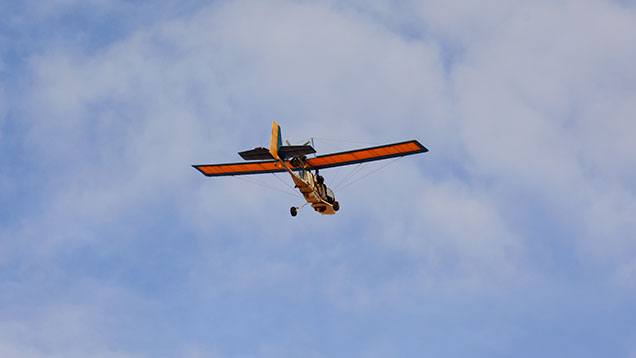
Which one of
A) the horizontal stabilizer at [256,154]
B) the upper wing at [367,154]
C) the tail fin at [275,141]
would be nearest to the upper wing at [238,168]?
the upper wing at [367,154]

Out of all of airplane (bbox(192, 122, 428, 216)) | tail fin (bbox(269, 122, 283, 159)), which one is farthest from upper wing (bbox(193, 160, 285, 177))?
tail fin (bbox(269, 122, 283, 159))

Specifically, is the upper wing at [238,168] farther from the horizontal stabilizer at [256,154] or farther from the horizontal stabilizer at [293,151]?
the horizontal stabilizer at [256,154]

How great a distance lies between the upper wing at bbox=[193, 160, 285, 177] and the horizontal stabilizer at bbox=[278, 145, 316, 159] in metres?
5.23

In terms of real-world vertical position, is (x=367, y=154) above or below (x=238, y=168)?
below

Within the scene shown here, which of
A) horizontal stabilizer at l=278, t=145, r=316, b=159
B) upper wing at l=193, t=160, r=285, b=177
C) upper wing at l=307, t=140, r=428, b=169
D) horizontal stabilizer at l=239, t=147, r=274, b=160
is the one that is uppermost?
upper wing at l=193, t=160, r=285, b=177

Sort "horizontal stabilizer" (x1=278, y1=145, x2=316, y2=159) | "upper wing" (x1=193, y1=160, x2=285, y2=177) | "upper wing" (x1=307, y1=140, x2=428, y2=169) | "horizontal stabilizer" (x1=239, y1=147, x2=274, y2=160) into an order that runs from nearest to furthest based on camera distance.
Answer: "horizontal stabilizer" (x1=239, y1=147, x2=274, y2=160) → "horizontal stabilizer" (x1=278, y1=145, x2=316, y2=159) → "upper wing" (x1=307, y1=140, x2=428, y2=169) → "upper wing" (x1=193, y1=160, x2=285, y2=177)

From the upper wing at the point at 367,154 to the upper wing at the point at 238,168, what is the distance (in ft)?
8.06

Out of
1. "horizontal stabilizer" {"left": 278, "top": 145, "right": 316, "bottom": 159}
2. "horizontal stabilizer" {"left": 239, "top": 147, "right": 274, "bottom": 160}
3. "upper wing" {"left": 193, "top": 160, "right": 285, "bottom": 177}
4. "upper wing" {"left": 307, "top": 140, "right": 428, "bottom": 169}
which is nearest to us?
"horizontal stabilizer" {"left": 239, "top": 147, "right": 274, "bottom": 160}

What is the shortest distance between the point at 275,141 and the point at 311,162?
180 inches

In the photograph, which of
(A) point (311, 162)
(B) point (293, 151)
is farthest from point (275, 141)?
(A) point (311, 162)

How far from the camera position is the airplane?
37.8 m

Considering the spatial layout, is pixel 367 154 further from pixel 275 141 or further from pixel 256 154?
pixel 256 154

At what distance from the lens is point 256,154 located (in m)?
36.2

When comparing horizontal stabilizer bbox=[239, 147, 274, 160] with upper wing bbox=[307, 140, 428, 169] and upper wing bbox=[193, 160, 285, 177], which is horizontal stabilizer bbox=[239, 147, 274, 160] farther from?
upper wing bbox=[193, 160, 285, 177]
